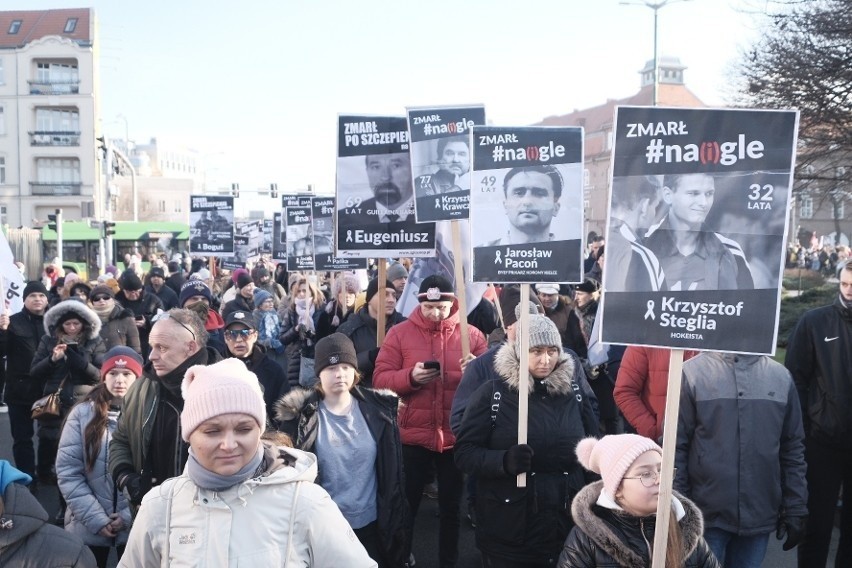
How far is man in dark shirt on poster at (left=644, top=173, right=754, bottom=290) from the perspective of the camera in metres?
3.39

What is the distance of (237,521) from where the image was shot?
2436 millimetres

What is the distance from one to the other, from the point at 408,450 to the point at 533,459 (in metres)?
1.54

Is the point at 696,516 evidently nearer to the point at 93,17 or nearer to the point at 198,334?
the point at 198,334

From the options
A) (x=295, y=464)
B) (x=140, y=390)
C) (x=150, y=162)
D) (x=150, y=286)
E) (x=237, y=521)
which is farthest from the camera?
(x=150, y=162)

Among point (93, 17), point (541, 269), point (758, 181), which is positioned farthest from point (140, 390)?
point (93, 17)

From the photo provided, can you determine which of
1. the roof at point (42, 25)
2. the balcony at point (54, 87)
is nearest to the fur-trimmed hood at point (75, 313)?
the balcony at point (54, 87)

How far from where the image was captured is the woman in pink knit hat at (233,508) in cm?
Answer: 242

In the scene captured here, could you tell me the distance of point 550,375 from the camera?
4.46m

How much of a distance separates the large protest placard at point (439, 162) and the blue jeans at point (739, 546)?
3.43 metres

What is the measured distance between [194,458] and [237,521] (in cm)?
25

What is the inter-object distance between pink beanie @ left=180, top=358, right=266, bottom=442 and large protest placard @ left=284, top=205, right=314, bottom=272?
960cm

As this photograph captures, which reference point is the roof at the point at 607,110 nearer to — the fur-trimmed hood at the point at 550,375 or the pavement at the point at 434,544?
the pavement at the point at 434,544

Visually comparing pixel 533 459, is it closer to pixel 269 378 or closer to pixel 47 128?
pixel 269 378

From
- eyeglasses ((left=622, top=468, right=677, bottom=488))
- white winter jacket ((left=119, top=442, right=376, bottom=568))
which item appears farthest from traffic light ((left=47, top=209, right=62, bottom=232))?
eyeglasses ((left=622, top=468, right=677, bottom=488))
